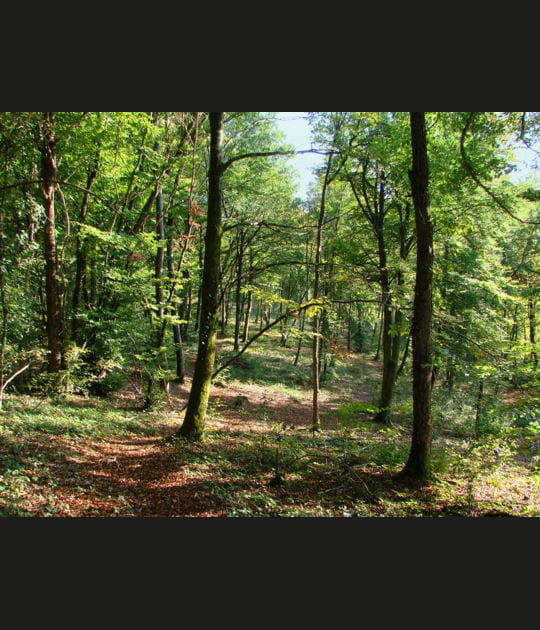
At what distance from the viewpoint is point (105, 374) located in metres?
9.09

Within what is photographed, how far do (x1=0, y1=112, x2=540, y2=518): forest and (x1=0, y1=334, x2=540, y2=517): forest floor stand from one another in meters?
0.04

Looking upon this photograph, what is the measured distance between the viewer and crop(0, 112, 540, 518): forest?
4.54m

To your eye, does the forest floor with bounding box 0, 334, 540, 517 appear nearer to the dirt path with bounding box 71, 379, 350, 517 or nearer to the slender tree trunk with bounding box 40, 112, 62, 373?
the dirt path with bounding box 71, 379, 350, 517

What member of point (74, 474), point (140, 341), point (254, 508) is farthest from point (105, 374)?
point (254, 508)

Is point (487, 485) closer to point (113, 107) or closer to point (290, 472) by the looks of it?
point (290, 472)

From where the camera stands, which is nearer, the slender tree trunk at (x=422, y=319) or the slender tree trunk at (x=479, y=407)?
the slender tree trunk at (x=422, y=319)

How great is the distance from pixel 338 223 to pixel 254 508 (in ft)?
52.5

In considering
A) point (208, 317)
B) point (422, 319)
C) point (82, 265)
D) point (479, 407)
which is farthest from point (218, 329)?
point (479, 407)

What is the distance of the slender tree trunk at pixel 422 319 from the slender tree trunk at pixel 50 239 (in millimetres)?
6501

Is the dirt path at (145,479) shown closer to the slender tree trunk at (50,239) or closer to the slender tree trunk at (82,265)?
the slender tree trunk at (50,239)

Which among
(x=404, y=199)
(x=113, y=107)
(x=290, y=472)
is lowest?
(x=290, y=472)

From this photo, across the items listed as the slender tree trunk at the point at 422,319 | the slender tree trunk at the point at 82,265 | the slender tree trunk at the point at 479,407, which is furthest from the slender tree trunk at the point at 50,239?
the slender tree trunk at the point at 479,407

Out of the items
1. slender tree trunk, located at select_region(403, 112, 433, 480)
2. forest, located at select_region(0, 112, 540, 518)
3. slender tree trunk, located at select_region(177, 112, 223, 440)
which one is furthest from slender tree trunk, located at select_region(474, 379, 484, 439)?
slender tree trunk, located at select_region(177, 112, 223, 440)

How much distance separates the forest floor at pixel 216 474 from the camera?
3.87 metres
